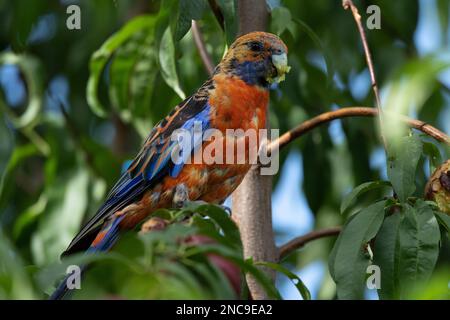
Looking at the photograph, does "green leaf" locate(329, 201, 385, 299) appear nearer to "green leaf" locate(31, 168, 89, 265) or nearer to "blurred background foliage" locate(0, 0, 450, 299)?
"blurred background foliage" locate(0, 0, 450, 299)

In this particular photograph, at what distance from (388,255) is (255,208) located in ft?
2.71

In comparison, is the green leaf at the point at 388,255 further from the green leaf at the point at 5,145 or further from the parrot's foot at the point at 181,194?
the green leaf at the point at 5,145

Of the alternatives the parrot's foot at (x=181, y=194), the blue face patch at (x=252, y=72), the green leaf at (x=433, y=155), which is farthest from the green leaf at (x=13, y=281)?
the blue face patch at (x=252, y=72)

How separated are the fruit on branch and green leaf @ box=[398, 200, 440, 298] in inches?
5.2

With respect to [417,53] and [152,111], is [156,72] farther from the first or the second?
[417,53]

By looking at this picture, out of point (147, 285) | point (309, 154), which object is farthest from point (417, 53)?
point (147, 285)

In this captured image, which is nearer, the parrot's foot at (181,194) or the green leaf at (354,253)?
the green leaf at (354,253)

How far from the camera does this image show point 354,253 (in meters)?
2.98

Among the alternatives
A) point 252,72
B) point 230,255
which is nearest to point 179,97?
point 252,72

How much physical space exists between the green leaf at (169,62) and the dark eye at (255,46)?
45cm

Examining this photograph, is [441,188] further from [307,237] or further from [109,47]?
[109,47]

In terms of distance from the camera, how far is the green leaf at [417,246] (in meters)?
2.95

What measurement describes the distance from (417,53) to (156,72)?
1605 mm

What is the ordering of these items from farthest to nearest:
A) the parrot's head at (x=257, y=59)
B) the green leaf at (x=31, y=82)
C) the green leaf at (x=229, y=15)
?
the green leaf at (x=31, y=82) < the parrot's head at (x=257, y=59) < the green leaf at (x=229, y=15)
